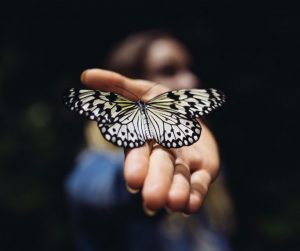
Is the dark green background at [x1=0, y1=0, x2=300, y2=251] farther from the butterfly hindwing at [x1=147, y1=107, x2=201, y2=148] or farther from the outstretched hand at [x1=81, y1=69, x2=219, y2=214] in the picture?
the butterfly hindwing at [x1=147, y1=107, x2=201, y2=148]

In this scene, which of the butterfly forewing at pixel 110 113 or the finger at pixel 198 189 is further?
the butterfly forewing at pixel 110 113

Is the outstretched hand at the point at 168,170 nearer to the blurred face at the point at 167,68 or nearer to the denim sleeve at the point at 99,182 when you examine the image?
the denim sleeve at the point at 99,182

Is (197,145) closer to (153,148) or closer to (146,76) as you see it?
(153,148)

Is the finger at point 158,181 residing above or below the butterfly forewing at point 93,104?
below

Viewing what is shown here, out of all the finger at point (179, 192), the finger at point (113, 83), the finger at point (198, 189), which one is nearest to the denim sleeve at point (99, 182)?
the finger at point (113, 83)

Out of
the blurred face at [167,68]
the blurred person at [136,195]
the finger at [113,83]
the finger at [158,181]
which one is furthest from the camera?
the blurred face at [167,68]

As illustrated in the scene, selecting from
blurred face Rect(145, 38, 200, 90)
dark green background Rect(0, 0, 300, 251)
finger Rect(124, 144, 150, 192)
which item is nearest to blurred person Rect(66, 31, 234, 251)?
blurred face Rect(145, 38, 200, 90)

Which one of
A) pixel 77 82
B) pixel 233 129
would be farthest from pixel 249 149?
pixel 77 82
